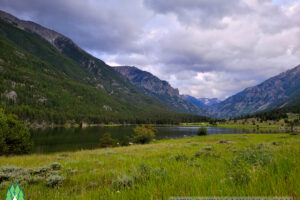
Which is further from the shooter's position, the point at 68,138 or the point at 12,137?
the point at 68,138

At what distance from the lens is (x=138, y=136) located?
6169 cm

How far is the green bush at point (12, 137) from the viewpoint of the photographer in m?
29.1

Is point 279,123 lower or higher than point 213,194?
lower

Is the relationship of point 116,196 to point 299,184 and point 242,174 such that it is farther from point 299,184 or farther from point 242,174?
point 299,184

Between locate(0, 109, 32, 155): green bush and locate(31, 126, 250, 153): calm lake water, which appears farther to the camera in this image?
locate(31, 126, 250, 153): calm lake water

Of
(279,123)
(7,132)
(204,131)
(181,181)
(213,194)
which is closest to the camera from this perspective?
(213,194)

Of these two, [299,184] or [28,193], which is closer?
[299,184]

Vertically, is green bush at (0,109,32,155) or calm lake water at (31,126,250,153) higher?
green bush at (0,109,32,155)

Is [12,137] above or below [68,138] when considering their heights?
above

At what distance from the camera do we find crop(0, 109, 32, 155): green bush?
29094 millimetres

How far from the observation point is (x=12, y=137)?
103ft

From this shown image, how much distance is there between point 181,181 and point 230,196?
1.26 metres

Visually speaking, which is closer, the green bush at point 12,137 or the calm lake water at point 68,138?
the green bush at point 12,137

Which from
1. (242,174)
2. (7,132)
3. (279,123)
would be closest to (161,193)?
(242,174)
